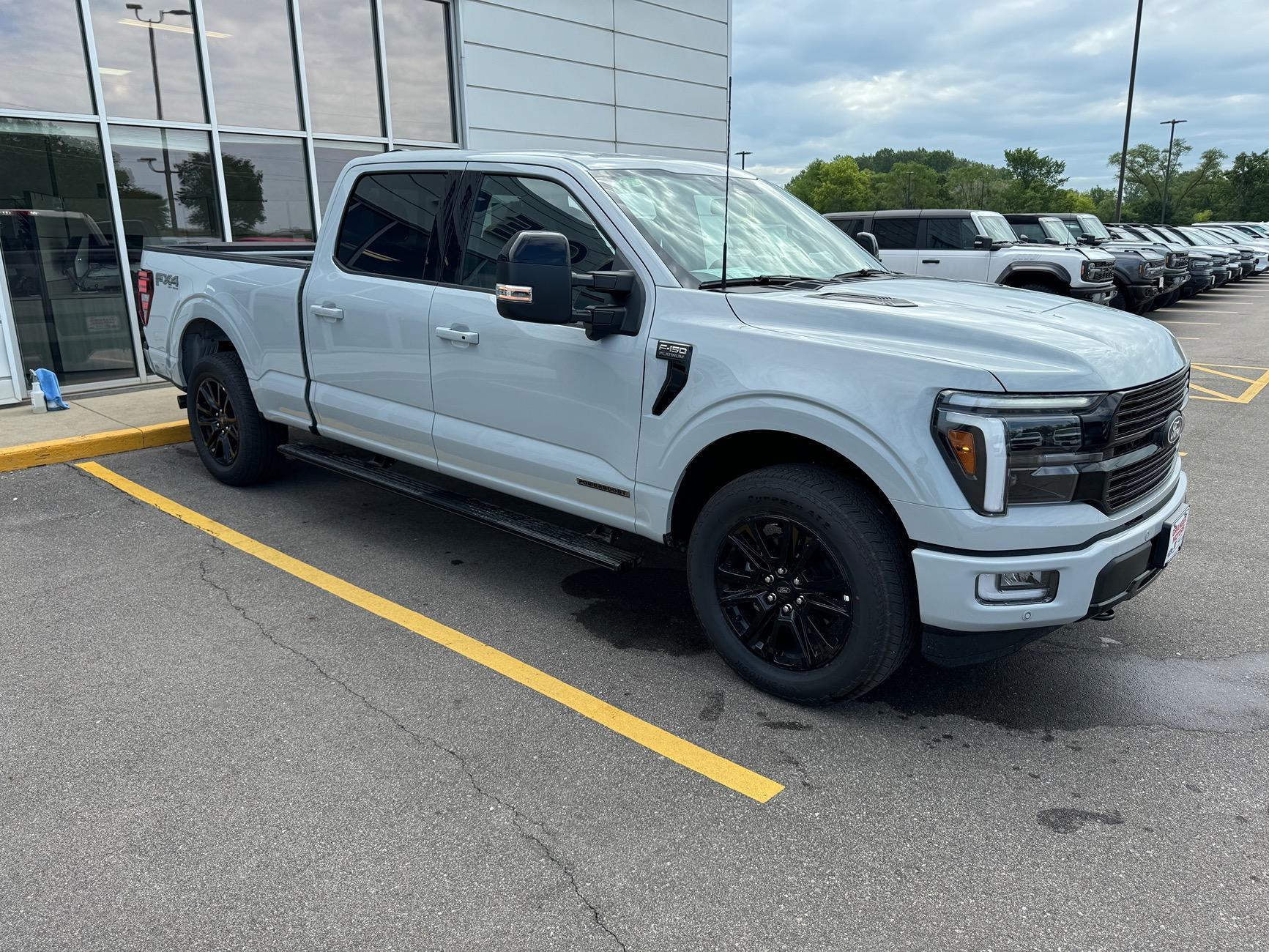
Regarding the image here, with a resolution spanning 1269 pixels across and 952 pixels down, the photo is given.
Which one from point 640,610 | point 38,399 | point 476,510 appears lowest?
point 640,610

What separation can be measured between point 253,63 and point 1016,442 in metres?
9.57

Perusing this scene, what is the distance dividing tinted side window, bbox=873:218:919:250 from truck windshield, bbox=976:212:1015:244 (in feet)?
3.11

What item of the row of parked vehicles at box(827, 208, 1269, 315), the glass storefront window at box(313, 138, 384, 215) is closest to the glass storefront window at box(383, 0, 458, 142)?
the glass storefront window at box(313, 138, 384, 215)

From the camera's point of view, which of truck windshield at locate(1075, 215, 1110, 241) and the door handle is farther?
truck windshield at locate(1075, 215, 1110, 241)

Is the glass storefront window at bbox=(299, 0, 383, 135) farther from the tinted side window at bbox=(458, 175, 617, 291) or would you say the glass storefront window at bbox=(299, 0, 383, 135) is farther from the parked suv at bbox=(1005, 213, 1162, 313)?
the parked suv at bbox=(1005, 213, 1162, 313)

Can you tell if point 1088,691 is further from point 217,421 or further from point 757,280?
point 217,421

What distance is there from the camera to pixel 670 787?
2.95m

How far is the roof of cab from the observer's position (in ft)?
13.3

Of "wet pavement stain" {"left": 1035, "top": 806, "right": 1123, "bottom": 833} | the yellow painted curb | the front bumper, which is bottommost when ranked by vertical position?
"wet pavement stain" {"left": 1035, "top": 806, "right": 1123, "bottom": 833}

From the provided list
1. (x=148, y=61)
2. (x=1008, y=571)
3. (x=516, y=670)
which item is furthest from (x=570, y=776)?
(x=148, y=61)

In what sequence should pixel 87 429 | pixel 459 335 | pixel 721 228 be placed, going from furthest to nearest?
pixel 87 429, pixel 459 335, pixel 721 228

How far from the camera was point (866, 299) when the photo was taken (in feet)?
11.4

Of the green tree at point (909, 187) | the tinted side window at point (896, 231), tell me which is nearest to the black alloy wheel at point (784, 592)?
the tinted side window at point (896, 231)

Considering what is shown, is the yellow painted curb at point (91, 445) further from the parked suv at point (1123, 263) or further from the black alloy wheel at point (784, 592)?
the parked suv at point (1123, 263)
